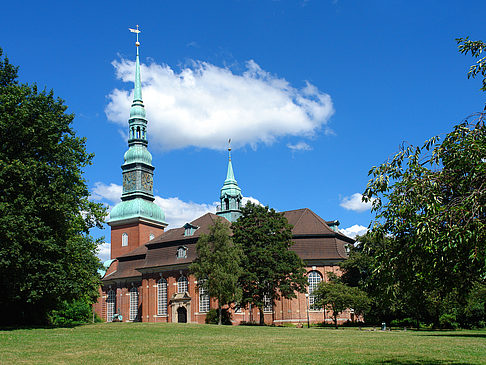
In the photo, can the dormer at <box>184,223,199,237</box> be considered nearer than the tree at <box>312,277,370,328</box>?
No

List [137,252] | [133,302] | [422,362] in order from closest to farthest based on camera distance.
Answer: [422,362] < [133,302] < [137,252]

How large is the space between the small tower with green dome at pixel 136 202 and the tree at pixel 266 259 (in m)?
30.6

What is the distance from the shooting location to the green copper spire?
79.4 meters

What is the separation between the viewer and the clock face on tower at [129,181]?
7988cm

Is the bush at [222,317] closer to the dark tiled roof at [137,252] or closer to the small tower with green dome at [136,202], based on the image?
the dark tiled roof at [137,252]

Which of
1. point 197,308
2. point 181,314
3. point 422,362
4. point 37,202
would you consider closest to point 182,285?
point 181,314

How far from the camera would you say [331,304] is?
48.9 meters

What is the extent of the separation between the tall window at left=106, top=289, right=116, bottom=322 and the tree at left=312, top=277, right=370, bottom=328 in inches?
1401

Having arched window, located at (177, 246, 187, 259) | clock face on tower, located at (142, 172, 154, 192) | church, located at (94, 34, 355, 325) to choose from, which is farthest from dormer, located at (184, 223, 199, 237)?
clock face on tower, located at (142, 172, 154, 192)

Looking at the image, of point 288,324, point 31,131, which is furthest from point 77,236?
point 288,324

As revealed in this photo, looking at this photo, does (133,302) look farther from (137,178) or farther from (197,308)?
(137,178)

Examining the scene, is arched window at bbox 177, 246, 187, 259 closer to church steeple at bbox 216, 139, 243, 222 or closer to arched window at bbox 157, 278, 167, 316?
arched window at bbox 157, 278, 167, 316

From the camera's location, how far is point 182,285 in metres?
62.5

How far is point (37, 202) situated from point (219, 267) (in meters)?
19.8
